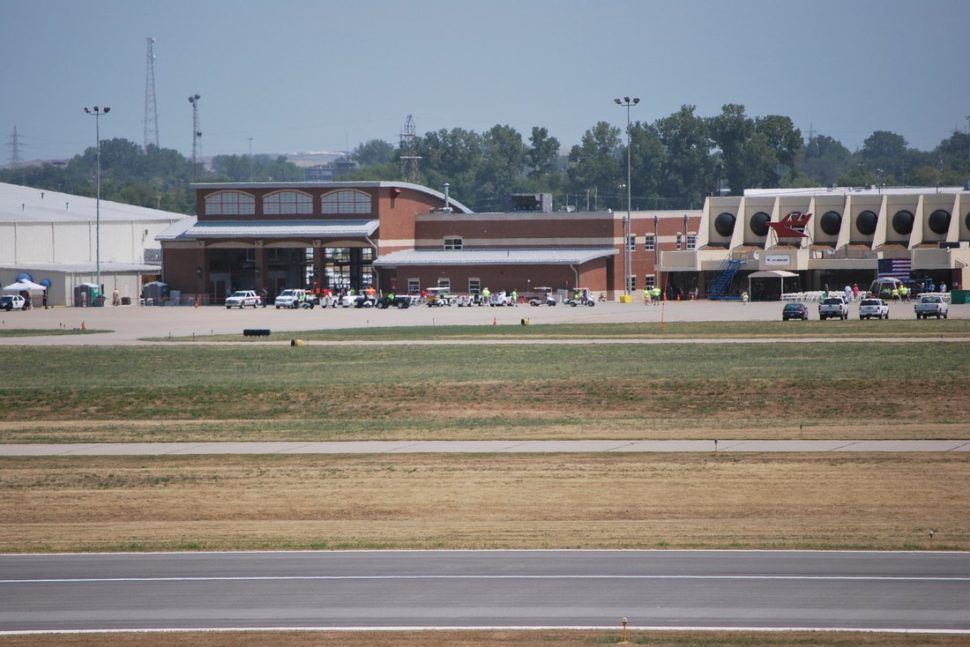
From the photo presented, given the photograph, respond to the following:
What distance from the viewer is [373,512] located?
2552 centimetres

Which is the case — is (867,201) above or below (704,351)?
above

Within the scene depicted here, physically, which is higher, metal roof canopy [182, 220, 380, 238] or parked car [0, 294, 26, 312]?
metal roof canopy [182, 220, 380, 238]

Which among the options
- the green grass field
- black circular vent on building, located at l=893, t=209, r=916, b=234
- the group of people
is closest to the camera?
the green grass field

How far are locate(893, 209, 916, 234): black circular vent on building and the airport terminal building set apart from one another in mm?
200

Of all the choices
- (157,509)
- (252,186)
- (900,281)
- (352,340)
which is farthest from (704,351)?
(252,186)

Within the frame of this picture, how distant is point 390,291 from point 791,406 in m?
87.2

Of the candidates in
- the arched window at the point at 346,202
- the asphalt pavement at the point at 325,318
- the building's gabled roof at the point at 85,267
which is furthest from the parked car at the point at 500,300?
the building's gabled roof at the point at 85,267

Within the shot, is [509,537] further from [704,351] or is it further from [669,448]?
[704,351]

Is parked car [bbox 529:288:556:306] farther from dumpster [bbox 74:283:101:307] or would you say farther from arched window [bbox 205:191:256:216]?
dumpster [bbox 74:283:101:307]

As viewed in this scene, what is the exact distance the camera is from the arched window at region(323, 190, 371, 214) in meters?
125

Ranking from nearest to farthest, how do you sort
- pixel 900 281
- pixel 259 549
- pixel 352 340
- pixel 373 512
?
pixel 259 549 < pixel 373 512 < pixel 352 340 < pixel 900 281

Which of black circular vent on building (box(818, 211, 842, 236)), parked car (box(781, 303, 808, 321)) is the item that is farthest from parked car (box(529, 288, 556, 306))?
parked car (box(781, 303, 808, 321))

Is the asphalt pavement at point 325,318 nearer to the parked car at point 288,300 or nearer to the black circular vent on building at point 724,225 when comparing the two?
the parked car at point 288,300

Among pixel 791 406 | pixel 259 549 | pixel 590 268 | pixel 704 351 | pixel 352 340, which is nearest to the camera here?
pixel 259 549
